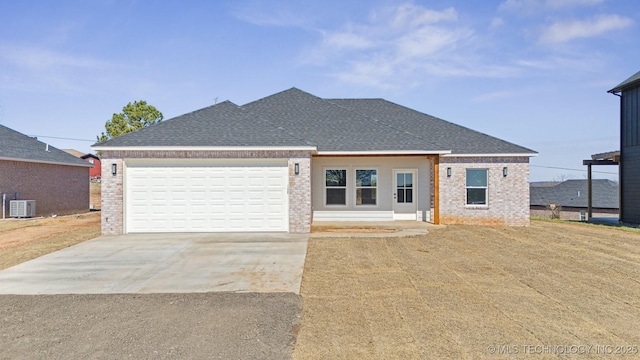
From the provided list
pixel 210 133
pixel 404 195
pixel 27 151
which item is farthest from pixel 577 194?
pixel 27 151

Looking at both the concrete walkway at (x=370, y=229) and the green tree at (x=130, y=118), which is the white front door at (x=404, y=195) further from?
the green tree at (x=130, y=118)

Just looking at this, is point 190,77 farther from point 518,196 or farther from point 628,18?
point 628,18

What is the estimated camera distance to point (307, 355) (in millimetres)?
4082

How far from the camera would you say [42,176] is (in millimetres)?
20281

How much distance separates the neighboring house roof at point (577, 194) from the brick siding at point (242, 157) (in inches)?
1446

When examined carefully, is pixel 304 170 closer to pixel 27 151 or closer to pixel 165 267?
pixel 165 267

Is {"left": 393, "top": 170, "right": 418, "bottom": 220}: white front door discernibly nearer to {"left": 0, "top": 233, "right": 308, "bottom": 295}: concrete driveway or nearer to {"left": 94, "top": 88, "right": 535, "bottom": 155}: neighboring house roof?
{"left": 94, "top": 88, "right": 535, "bottom": 155}: neighboring house roof

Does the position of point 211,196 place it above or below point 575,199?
above

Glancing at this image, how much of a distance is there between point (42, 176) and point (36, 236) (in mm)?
9497

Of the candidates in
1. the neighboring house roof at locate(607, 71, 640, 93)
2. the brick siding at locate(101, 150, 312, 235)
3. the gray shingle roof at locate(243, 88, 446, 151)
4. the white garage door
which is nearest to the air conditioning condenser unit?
the brick siding at locate(101, 150, 312, 235)

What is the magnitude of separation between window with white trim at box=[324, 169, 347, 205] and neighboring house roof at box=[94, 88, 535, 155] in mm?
1505

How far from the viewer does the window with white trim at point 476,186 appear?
49.6ft

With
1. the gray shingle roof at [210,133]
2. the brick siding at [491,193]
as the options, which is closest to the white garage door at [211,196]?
the gray shingle roof at [210,133]

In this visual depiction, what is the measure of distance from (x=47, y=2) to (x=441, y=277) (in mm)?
15531
